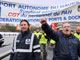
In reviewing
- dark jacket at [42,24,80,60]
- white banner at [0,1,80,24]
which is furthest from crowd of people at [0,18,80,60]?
white banner at [0,1,80,24]

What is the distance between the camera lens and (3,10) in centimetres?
629

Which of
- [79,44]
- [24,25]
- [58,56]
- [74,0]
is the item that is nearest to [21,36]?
→ [24,25]

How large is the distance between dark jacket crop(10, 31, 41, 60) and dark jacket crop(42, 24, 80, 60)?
0.33 metres

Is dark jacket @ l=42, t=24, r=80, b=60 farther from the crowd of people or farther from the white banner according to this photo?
the white banner

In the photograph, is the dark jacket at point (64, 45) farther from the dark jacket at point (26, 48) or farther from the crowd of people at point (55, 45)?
the dark jacket at point (26, 48)

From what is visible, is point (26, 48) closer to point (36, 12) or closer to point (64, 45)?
point (64, 45)

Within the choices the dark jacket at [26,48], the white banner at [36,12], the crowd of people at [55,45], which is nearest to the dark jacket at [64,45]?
the crowd of people at [55,45]

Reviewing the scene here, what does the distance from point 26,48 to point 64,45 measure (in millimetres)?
651

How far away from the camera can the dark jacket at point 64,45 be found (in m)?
2.72

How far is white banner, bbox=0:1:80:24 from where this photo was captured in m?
6.35

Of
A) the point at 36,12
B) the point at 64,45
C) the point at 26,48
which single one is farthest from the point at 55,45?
the point at 36,12

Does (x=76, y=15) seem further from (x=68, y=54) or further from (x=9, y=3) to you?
(x=68, y=54)

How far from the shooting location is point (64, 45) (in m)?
2.75

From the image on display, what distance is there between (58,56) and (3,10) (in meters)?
4.09
